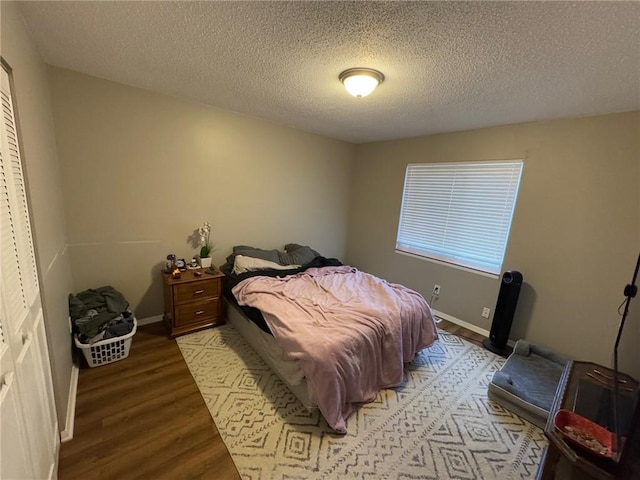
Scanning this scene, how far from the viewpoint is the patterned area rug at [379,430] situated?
1504mm

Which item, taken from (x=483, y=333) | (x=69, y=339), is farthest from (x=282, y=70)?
(x=483, y=333)

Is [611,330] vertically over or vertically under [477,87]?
under

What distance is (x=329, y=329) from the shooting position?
6.20 feet

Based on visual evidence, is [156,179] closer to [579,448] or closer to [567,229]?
[579,448]

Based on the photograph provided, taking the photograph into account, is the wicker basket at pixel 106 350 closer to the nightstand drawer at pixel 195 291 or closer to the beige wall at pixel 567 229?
the nightstand drawer at pixel 195 291

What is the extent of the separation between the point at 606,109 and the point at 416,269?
2.32m

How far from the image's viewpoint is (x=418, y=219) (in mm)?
3617

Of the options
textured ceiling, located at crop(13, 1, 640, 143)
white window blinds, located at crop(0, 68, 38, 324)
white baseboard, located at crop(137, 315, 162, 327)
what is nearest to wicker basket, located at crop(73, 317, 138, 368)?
white baseboard, located at crop(137, 315, 162, 327)

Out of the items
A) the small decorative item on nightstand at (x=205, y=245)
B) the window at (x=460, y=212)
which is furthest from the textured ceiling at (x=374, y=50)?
the small decorative item on nightstand at (x=205, y=245)

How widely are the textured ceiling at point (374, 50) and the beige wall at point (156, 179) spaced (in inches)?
10.6

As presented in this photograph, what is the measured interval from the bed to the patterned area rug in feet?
0.39

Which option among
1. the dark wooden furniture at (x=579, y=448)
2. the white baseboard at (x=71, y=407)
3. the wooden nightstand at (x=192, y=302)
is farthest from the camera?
the wooden nightstand at (x=192, y=302)

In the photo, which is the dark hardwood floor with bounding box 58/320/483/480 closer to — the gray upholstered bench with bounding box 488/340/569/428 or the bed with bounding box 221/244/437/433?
the bed with bounding box 221/244/437/433

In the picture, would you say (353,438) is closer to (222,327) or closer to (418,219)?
(222,327)
